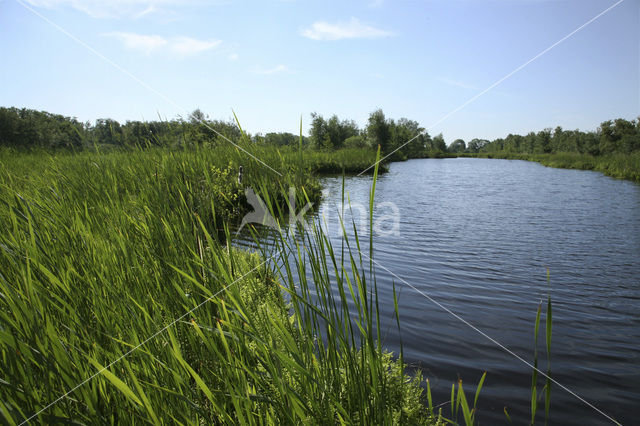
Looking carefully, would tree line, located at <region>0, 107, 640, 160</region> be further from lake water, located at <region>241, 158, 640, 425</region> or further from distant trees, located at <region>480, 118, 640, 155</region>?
lake water, located at <region>241, 158, 640, 425</region>

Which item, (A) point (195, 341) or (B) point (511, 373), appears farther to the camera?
(B) point (511, 373)

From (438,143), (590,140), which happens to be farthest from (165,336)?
(438,143)

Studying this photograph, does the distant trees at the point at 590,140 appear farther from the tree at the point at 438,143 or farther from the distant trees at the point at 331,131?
the distant trees at the point at 331,131

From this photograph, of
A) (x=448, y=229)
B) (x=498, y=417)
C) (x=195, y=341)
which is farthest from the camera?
(x=448, y=229)

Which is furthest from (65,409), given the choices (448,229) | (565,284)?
(448,229)

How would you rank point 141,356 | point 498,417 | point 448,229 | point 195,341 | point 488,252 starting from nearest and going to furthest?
1. point 141,356
2. point 195,341
3. point 498,417
4. point 488,252
5. point 448,229

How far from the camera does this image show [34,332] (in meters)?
1.03

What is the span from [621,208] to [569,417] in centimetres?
1258

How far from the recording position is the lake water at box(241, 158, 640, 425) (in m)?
2.82

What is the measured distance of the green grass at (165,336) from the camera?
1.03m

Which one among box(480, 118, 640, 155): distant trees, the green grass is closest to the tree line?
box(480, 118, 640, 155): distant trees

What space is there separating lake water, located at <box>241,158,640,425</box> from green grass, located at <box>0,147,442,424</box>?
44 centimetres

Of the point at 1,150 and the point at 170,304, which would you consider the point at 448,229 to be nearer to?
the point at 170,304

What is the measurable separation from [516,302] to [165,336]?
4595mm
